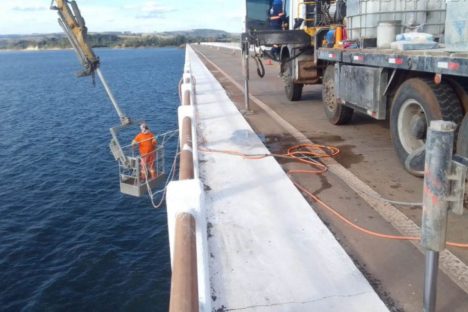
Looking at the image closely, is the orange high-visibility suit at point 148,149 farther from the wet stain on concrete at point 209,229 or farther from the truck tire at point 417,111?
the truck tire at point 417,111

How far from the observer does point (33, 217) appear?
480 inches

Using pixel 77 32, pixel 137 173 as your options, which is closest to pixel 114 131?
pixel 137 173

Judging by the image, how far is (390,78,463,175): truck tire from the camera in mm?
5375

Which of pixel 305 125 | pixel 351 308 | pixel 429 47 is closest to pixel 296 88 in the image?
pixel 305 125

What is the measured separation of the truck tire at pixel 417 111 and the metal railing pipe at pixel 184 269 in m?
3.01

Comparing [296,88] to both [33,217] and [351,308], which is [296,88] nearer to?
[33,217]

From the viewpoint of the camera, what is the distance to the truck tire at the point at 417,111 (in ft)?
17.6

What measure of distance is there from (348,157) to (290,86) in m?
6.64

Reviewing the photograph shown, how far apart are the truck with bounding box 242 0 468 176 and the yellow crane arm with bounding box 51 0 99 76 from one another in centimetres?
389

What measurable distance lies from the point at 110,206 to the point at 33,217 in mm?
2042

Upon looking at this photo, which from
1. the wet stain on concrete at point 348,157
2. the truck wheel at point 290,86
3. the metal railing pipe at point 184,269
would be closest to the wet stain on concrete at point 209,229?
the metal railing pipe at point 184,269

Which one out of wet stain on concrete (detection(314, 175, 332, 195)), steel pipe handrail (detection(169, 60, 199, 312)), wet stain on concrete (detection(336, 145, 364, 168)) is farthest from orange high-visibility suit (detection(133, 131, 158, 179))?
steel pipe handrail (detection(169, 60, 199, 312))

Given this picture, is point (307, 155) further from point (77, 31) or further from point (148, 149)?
point (77, 31)

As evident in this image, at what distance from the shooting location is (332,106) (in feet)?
32.3
